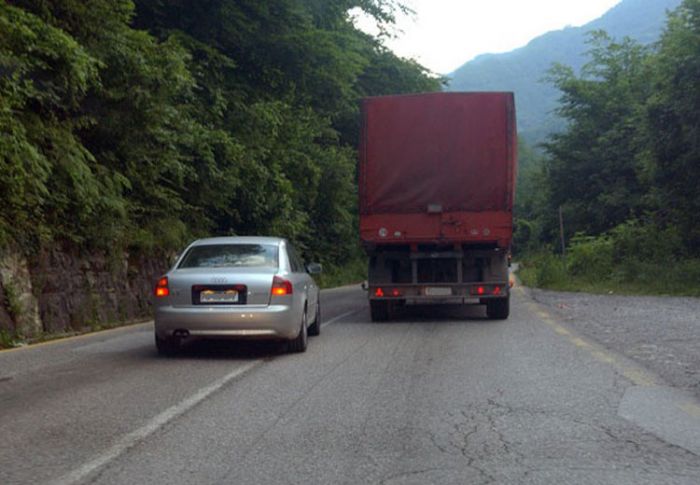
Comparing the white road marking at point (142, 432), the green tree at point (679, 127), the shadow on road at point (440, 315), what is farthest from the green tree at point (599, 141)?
the white road marking at point (142, 432)

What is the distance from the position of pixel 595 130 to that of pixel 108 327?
1609 inches

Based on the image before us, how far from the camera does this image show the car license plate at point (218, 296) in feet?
34.0

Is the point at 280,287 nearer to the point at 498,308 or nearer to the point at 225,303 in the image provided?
the point at 225,303

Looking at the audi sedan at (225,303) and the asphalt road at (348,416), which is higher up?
the audi sedan at (225,303)

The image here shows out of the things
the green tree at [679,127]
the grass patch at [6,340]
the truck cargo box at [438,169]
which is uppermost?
the green tree at [679,127]

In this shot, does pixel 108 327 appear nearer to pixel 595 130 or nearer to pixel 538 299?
pixel 538 299

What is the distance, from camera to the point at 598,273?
3353 centimetres

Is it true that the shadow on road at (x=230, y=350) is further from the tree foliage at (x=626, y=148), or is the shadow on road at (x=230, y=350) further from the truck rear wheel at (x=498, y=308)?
the tree foliage at (x=626, y=148)

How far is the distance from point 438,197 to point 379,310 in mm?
2262

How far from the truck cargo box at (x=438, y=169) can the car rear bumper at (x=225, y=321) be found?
207 inches

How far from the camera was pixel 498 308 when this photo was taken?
631 inches

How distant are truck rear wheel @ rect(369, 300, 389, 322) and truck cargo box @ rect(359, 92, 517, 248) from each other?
1.13 m

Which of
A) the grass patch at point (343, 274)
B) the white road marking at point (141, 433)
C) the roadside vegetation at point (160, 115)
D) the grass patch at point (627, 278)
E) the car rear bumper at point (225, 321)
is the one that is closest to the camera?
the white road marking at point (141, 433)

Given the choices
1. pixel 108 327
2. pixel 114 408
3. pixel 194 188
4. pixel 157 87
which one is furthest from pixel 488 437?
pixel 194 188
